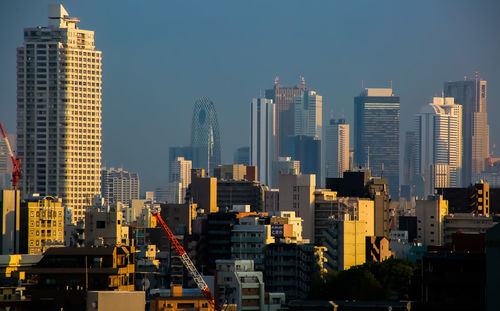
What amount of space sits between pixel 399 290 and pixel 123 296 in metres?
42.2

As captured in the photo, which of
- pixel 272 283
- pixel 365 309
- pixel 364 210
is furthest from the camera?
pixel 364 210

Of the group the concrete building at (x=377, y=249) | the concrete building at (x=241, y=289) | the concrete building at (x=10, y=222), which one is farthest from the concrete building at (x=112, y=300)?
the concrete building at (x=10, y=222)

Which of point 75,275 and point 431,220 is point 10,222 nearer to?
point 431,220

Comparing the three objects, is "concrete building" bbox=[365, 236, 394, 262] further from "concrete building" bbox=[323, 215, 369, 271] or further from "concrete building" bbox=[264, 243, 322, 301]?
"concrete building" bbox=[264, 243, 322, 301]

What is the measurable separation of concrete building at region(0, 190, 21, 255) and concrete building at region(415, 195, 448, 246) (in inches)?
1424

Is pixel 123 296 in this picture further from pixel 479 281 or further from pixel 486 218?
pixel 486 218

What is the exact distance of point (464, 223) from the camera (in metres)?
140

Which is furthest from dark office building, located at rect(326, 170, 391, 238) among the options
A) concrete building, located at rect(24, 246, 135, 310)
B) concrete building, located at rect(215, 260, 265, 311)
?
concrete building, located at rect(24, 246, 135, 310)

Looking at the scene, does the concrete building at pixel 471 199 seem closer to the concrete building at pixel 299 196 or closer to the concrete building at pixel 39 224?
the concrete building at pixel 299 196

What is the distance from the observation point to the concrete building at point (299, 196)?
160 m

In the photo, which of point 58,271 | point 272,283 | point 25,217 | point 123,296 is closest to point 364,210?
point 25,217

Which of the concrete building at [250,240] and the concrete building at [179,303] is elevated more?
the concrete building at [250,240]

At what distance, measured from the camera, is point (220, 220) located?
12369 cm

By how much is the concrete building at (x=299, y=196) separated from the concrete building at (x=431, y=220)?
45.0 ft
